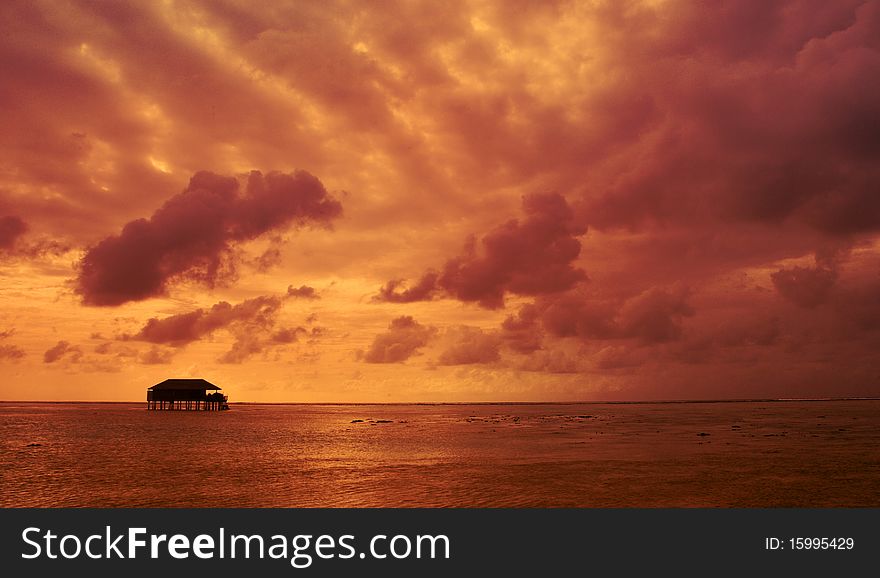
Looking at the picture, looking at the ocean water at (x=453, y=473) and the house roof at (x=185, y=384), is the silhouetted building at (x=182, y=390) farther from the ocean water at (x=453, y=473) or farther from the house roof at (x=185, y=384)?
the ocean water at (x=453, y=473)

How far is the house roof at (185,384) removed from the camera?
151375 mm

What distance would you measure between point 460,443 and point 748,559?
159ft

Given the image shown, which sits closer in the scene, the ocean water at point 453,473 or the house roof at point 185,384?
the ocean water at point 453,473

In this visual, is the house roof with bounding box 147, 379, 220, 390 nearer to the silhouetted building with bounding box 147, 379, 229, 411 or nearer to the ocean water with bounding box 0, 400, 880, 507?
the silhouetted building with bounding box 147, 379, 229, 411

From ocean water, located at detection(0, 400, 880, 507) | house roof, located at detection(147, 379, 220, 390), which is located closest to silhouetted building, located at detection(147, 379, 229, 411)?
house roof, located at detection(147, 379, 220, 390)

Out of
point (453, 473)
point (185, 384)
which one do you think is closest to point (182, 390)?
point (185, 384)

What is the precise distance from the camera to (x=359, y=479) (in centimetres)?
3806

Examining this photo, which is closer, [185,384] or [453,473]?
[453,473]

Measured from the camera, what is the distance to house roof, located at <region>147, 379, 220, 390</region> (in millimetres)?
151375

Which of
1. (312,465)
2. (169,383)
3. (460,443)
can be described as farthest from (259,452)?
(169,383)

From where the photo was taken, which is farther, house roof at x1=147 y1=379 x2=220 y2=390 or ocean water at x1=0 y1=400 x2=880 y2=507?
house roof at x1=147 y1=379 x2=220 y2=390

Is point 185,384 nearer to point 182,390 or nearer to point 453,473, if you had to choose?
point 182,390

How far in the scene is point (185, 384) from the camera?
502 feet

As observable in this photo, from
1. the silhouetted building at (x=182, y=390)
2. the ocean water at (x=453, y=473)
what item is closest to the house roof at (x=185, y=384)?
the silhouetted building at (x=182, y=390)
